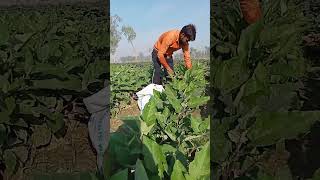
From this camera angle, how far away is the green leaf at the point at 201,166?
55cm

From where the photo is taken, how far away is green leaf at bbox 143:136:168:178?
583 mm

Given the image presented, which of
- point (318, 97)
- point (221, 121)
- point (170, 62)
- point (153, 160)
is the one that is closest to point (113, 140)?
point (153, 160)

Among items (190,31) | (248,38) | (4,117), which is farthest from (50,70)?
(190,31)

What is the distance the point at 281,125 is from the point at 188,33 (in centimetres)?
478

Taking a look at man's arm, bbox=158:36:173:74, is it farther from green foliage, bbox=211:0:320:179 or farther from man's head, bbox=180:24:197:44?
green foliage, bbox=211:0:320:179

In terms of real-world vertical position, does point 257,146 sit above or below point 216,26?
below

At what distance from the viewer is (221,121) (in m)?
0.52

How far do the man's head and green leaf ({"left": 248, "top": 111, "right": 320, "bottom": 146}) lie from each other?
4490 mm

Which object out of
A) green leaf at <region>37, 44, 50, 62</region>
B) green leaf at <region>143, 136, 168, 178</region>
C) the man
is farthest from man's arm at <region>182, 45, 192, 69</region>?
green leaf at <region>143, 136, 168, 178</region>

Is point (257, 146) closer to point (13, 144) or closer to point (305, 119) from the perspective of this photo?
point (305, 119)

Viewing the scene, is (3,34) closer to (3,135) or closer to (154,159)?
(3,135)

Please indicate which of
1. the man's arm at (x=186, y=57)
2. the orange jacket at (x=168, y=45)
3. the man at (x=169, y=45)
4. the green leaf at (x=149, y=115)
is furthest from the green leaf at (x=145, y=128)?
the orange jacket at (x=168, y=45)

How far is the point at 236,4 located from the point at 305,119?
0.55 ft

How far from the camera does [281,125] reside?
495mm
